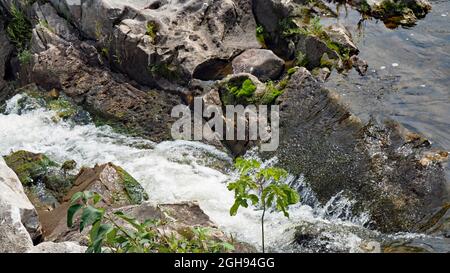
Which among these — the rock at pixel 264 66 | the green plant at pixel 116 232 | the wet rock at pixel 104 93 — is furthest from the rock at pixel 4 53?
the green plant at pixel 116 232

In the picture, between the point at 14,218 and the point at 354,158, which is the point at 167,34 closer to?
the point at 354,158

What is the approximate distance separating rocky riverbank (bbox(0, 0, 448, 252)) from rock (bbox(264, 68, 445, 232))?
0.02m

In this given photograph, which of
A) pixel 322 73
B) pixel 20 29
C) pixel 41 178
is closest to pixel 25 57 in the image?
pixel 20 29

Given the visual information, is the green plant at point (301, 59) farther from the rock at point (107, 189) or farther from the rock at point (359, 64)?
the rock at point (107, 189)

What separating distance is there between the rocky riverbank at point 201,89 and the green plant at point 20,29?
0.04 metres

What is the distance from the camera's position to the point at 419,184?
7.65 m

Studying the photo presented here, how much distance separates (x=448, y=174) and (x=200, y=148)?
469 cm

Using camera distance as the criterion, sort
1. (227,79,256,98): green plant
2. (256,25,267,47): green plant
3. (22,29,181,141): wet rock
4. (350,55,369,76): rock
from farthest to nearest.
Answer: (256,25,267,47): green plant → (22,29,181,141): wet rock → (350,55,369,76): rock → (227,79,256,98): green plant

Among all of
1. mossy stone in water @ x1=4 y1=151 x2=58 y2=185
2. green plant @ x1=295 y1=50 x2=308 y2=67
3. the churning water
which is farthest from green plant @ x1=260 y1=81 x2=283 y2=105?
mossy stone in water @ x1=4 y1=151 x2=58 y2=185

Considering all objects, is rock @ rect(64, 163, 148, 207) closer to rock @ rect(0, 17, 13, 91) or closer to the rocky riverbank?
the rocky riverbank

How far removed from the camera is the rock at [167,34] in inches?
456

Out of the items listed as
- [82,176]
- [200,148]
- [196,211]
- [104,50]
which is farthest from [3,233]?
[104,50]

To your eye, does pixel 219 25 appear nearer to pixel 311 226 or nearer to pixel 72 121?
pixel 72 121

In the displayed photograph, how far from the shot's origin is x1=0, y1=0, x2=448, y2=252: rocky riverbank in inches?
306
